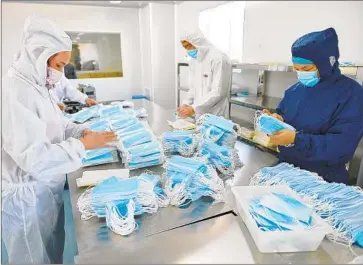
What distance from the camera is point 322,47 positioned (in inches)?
50.1

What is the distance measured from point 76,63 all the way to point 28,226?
4739mm

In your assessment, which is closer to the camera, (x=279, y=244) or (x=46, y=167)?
(x=279, y=244)

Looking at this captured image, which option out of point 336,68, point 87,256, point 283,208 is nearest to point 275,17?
point 336,68

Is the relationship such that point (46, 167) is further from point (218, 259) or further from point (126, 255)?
point (218, 259)

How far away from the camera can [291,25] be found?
8.02ft

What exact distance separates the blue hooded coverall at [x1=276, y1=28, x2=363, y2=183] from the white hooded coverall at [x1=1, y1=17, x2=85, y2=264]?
3.69 feet

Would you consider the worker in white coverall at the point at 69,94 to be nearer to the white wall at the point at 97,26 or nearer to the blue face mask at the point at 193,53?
the blue face mask at the point at 193,53

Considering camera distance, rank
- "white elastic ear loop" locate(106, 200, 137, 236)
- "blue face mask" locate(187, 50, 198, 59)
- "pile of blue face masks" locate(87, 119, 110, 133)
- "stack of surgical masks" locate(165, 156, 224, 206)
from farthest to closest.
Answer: "blue face mask" locate(187, 50, 198, 59)
"pile of blue face masks" locate(87, 119, 110, 133)
"stack of surgical masks" locate(165, 156, 224, 206)
"white elastic ear loop" locate(106, 200, 137, 236)

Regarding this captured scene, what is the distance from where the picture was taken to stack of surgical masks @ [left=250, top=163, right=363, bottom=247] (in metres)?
0.85

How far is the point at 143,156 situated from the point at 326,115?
984 millimetres

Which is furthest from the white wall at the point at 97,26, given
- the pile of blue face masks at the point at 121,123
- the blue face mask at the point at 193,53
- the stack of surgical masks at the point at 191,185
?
the stack of surgical masks at the point at 191,185

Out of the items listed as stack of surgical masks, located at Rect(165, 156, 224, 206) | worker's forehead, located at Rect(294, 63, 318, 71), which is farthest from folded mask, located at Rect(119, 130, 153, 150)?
worker's forehead, located at Rect(294, 63, 318, 71)

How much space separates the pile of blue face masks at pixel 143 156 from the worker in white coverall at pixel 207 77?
101cm

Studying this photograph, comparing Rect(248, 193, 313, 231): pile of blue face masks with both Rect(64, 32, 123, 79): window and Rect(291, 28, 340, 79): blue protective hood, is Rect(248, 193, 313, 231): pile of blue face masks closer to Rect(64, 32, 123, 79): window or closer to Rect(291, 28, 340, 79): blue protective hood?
Rect(291, 28, 340, 79): blue protective hood
